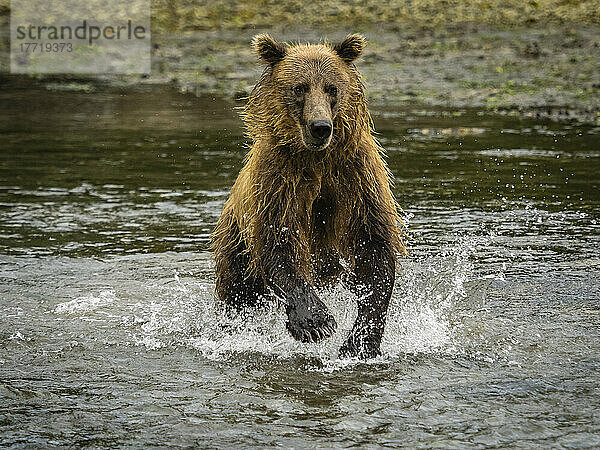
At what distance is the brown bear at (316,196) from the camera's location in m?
5.96

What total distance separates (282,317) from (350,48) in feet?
6.25

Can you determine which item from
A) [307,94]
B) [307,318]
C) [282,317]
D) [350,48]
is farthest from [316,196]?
[282,317]

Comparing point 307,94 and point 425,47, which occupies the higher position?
point 425,47

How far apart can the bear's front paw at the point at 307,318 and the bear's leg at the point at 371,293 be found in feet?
0.68

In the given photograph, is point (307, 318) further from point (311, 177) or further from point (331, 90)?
point (331, 90)

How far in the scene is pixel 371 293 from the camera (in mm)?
6152

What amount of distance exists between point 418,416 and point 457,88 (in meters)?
13.1

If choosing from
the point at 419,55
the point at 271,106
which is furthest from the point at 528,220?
the point at 419,55

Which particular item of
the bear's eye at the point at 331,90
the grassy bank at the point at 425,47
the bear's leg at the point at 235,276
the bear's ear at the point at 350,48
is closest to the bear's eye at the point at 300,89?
the bear's eye at the point at 331,90

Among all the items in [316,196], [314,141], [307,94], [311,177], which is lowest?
[316,196]

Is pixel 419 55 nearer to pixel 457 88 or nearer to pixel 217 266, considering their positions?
pixel 457 88

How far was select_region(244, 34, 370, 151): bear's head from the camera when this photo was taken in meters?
5.83

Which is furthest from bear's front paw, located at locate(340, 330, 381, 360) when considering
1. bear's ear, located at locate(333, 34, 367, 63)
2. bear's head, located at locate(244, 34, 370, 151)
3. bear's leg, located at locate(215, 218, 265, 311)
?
bear's ear, located at locate(333, 34, 367, 63)

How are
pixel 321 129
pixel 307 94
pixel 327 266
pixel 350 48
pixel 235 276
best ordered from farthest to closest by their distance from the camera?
1. pixel 235 276
2. pixel 327 266
3. pixel 350 48
4. pixel 307 94
5. pixel 321 129
